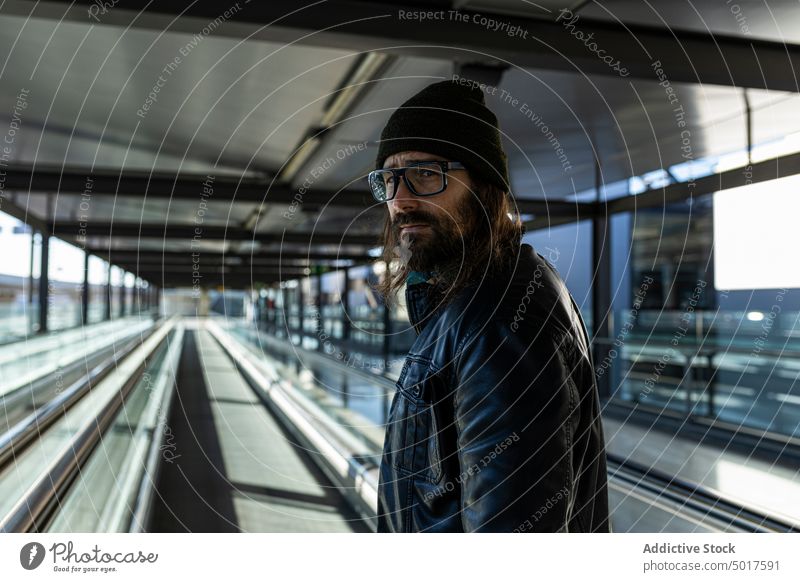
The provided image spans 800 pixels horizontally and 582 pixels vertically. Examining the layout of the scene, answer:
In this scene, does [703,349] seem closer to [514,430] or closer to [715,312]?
[715,312]

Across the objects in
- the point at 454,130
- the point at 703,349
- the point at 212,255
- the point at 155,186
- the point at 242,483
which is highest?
the point at 212,255

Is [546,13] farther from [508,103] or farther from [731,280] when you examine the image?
[731,280]

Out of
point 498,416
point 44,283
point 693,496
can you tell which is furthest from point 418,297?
point 44,283

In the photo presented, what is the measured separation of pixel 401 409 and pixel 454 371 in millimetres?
114

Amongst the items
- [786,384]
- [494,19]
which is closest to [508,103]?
[494,19]

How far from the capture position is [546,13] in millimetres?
2256

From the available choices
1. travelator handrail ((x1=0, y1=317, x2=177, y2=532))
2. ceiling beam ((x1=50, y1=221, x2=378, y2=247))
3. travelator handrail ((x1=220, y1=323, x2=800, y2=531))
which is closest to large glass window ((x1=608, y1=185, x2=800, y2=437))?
travelator handrail ((x1=220, y1=323, x2=800, y2=531))

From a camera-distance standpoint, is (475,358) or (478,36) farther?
(478,36)

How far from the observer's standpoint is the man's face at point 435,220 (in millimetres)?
885

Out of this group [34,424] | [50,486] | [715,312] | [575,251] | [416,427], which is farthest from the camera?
[575,251]
